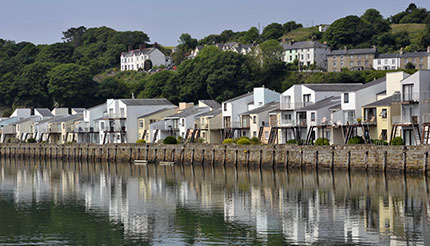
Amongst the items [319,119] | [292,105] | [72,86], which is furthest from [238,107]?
[72,86]

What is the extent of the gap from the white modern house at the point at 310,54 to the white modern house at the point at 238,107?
207ft

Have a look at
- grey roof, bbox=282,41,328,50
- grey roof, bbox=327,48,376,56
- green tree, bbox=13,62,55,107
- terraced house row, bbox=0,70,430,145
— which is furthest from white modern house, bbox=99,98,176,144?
grey roof, bbox=282,41,328,50

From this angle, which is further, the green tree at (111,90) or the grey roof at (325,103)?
the green tree at (111,90)

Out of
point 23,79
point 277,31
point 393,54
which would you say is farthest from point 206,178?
point 277,31

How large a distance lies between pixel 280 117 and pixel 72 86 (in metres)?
78.8

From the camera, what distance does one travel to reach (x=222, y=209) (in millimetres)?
47781

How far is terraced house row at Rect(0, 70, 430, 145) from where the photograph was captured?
6606cm

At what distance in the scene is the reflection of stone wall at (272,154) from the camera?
58469 millimetres

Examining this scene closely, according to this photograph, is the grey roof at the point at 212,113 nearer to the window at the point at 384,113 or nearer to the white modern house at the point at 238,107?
the white modern house at the point at 238,107

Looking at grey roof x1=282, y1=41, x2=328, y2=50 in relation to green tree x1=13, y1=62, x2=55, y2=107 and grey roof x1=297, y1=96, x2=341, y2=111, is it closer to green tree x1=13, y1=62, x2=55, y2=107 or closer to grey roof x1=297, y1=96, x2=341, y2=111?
green tree x1=13, y1=62, x2=55, y2=107

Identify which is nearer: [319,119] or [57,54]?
[319,119]

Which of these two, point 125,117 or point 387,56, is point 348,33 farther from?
point 125,117

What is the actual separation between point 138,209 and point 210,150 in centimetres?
2994

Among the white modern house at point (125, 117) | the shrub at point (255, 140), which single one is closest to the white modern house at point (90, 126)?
the white modern house at point (125, 117)
